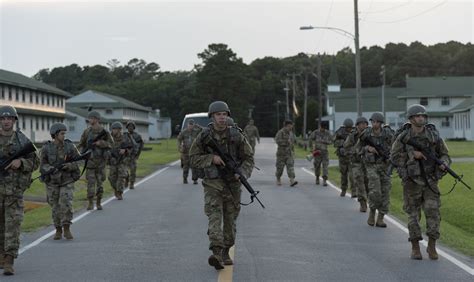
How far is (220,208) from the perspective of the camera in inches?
326

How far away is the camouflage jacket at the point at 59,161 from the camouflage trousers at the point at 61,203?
0.34 feet

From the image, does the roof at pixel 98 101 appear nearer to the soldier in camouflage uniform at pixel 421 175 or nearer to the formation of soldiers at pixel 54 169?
the formation of soldiers at pixel 54 169

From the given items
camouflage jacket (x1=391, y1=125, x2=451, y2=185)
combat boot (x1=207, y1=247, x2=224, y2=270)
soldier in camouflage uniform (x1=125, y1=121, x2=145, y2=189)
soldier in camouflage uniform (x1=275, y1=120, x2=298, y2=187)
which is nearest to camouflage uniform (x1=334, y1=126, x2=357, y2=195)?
soldier in camouflage uniform (x1=275, y1=120, x2=298, y2=187)

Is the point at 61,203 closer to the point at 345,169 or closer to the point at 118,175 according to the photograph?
the point at 118,175

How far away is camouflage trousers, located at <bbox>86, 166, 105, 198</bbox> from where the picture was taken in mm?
14148

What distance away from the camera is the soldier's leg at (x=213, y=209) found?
26.5ft

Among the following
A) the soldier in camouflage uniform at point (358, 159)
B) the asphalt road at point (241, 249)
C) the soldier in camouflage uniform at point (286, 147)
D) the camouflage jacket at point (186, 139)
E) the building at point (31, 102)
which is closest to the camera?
the asphalt road at point (241, 249)

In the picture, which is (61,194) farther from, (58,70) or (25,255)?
(58,70)

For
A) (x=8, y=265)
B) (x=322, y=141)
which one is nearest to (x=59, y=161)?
(x=8, y=265)

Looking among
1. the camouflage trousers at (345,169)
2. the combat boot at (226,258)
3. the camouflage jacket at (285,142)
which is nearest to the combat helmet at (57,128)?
the combat boot at (226,258)

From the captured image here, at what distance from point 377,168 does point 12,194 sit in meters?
6.39

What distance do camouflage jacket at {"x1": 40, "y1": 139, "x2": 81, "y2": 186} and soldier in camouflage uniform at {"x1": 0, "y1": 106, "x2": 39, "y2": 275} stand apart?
227cm

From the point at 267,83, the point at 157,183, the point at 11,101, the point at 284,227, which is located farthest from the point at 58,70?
the point at 284,227

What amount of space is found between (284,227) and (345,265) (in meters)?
3.50
